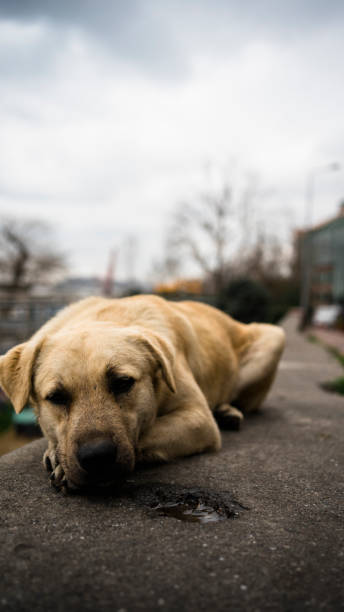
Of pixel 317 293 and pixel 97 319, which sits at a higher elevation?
pixel 97 319

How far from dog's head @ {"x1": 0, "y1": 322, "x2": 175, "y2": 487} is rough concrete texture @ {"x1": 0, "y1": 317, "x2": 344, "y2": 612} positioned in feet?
0.84

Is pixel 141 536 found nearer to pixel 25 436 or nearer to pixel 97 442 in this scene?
pixel 97 442

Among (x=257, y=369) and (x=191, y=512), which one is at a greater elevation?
(x=257, y=369)

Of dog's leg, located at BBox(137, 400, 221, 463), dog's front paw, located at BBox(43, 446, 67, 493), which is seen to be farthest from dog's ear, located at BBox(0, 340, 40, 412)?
dog's leg, located at BBox(137, 400, 221, 463)

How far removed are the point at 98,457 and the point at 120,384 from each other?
1.60ft

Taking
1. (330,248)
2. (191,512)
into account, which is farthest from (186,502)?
(330,248)

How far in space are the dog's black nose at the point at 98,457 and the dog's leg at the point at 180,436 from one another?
1.83 feet

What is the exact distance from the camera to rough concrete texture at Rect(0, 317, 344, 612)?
173cm

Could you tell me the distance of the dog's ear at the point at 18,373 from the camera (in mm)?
2957

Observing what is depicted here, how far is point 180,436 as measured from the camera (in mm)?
3238

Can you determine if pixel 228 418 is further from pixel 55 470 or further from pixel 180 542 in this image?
pixel 180 542

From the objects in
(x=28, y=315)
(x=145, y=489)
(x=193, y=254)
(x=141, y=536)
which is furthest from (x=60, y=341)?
→ (x=193, y=254)

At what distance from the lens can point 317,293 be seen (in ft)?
210

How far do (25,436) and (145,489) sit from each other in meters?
6.70
